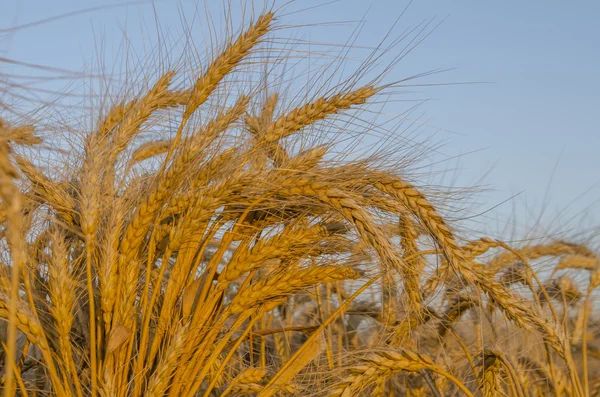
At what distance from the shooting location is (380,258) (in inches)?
73.0

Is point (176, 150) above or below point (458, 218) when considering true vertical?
above

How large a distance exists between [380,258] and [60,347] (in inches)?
35.9

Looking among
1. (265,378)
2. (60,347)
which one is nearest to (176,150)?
(60,347)

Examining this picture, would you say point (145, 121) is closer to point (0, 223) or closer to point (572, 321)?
point (0, 223)

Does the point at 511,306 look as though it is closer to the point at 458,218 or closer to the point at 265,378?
the point at 458,218

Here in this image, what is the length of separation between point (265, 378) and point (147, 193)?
0.81 m

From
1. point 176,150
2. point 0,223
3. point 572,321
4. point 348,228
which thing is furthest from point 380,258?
point 572,321

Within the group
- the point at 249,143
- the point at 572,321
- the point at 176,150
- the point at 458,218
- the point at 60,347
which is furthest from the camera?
the point at 572,321

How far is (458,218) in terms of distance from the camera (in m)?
2.10

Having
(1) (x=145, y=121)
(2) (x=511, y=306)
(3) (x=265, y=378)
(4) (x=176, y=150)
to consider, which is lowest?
(3) (x=265, y=378)

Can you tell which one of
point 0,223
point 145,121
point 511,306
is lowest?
point 511,306

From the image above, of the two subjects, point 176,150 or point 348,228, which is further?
point 348,228

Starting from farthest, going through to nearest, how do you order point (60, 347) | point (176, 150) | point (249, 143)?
point (249, 143) < point (176, 150) < point (60, 347)

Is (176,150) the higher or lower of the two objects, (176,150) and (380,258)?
the higher
